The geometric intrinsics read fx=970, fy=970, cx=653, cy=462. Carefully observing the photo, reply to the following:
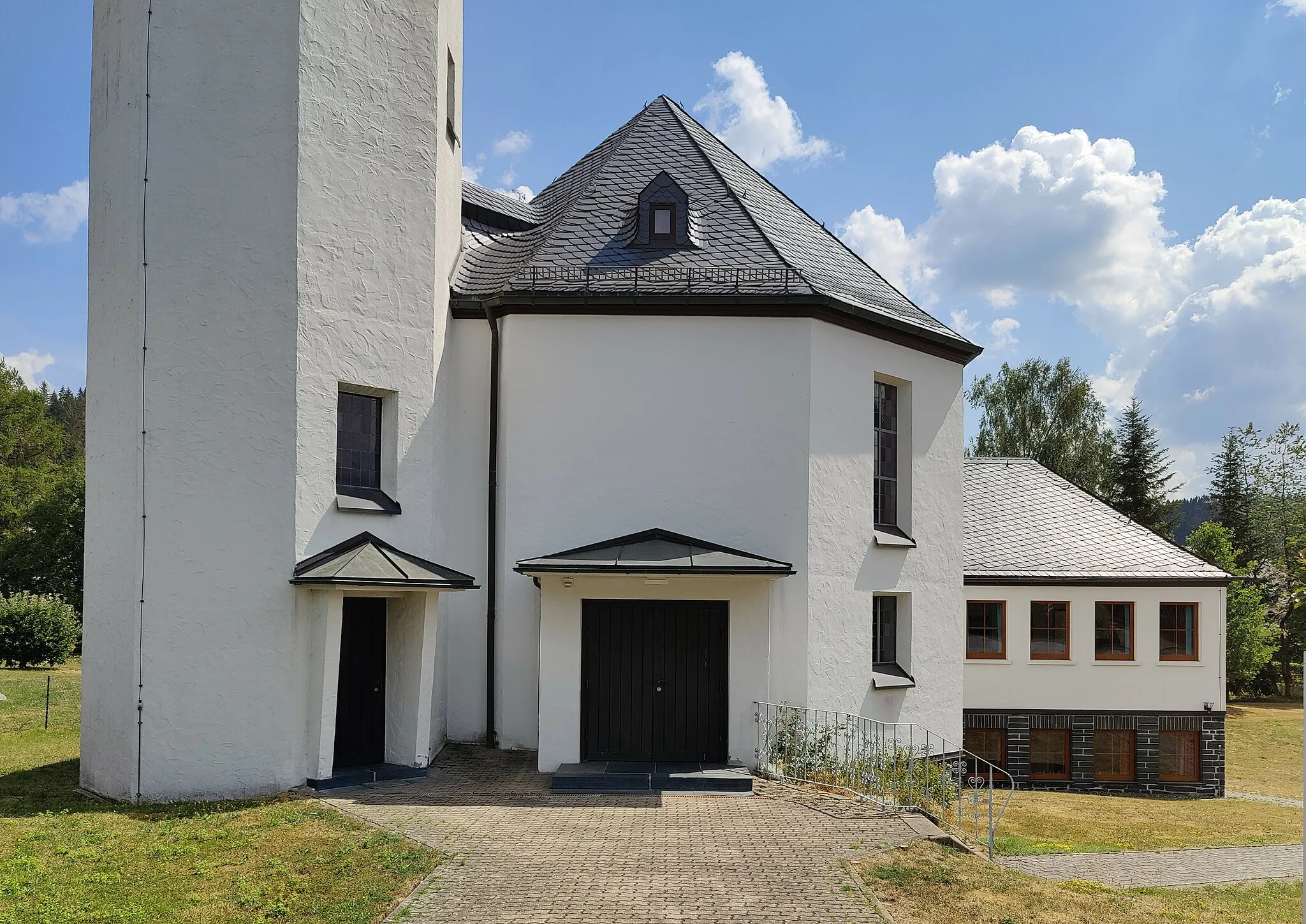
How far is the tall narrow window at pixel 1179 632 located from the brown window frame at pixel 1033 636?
7.97ft

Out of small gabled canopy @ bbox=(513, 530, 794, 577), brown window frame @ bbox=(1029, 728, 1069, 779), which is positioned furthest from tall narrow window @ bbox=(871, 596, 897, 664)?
brown window frame @ bbox=(1029, 728, 1069, 779)

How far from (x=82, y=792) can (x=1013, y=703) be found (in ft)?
63.8

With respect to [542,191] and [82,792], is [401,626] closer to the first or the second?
[82,792]

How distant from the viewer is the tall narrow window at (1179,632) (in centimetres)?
2389

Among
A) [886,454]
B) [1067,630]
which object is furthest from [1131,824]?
[886,454]

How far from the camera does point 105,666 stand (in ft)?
42.4

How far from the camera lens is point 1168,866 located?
13.8 m

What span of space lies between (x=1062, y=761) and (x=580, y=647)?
15.1 meters

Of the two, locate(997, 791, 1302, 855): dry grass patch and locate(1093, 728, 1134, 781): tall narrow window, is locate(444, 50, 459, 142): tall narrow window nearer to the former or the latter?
locate(997, 791, 1302, 855): dry grass patch

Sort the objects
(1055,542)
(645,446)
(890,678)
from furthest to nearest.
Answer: (1055,542) → (890,678) → (645,446)

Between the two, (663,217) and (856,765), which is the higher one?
(663,217)

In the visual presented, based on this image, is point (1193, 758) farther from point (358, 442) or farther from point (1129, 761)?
point (358, 442)

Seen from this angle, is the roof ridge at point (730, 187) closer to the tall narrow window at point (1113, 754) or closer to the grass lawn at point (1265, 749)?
the tall narrow window at point (1113, 754)

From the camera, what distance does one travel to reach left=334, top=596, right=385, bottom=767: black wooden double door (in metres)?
13.6
